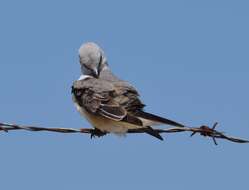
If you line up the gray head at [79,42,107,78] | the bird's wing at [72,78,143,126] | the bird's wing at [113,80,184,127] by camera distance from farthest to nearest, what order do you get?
the gray head at [79,42,107,78], the bird's wing at [72,78,143,126], the bird's wing at [113,80,184,127]

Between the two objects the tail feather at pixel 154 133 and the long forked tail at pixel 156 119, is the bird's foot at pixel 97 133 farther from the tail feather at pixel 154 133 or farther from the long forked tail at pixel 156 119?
the tail feather at pixel 154 133

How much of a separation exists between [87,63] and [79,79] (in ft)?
3.11

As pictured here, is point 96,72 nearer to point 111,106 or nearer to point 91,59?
point 91,59

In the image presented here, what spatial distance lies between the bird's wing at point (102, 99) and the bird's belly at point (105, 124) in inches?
4.7

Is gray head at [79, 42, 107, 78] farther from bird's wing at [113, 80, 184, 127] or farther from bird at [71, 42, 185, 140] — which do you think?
bird's wing at [113, 80, 184, 127]

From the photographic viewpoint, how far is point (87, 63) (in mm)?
10672

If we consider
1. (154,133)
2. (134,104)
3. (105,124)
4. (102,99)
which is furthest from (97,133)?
(154,133)

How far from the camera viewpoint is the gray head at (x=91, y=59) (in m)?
10.6

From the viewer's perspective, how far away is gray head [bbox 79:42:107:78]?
34.8 feet

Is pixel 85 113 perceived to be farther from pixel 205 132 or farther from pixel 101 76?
pixel 205 132

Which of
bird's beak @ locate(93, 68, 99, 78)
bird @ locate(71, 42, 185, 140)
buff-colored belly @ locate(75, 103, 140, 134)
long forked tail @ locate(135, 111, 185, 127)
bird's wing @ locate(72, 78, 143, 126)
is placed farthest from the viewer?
bird's beak @ locate(93, 68, 99, 78)

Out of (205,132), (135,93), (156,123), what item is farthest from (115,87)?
(205,132)

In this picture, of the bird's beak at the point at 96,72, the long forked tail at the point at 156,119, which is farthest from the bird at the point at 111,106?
the bird's beak at the point at 96,72

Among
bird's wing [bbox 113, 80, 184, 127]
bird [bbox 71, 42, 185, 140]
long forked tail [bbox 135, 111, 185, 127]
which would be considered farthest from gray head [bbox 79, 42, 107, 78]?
long forked tail [bbox 135, 111, 185, 127]
